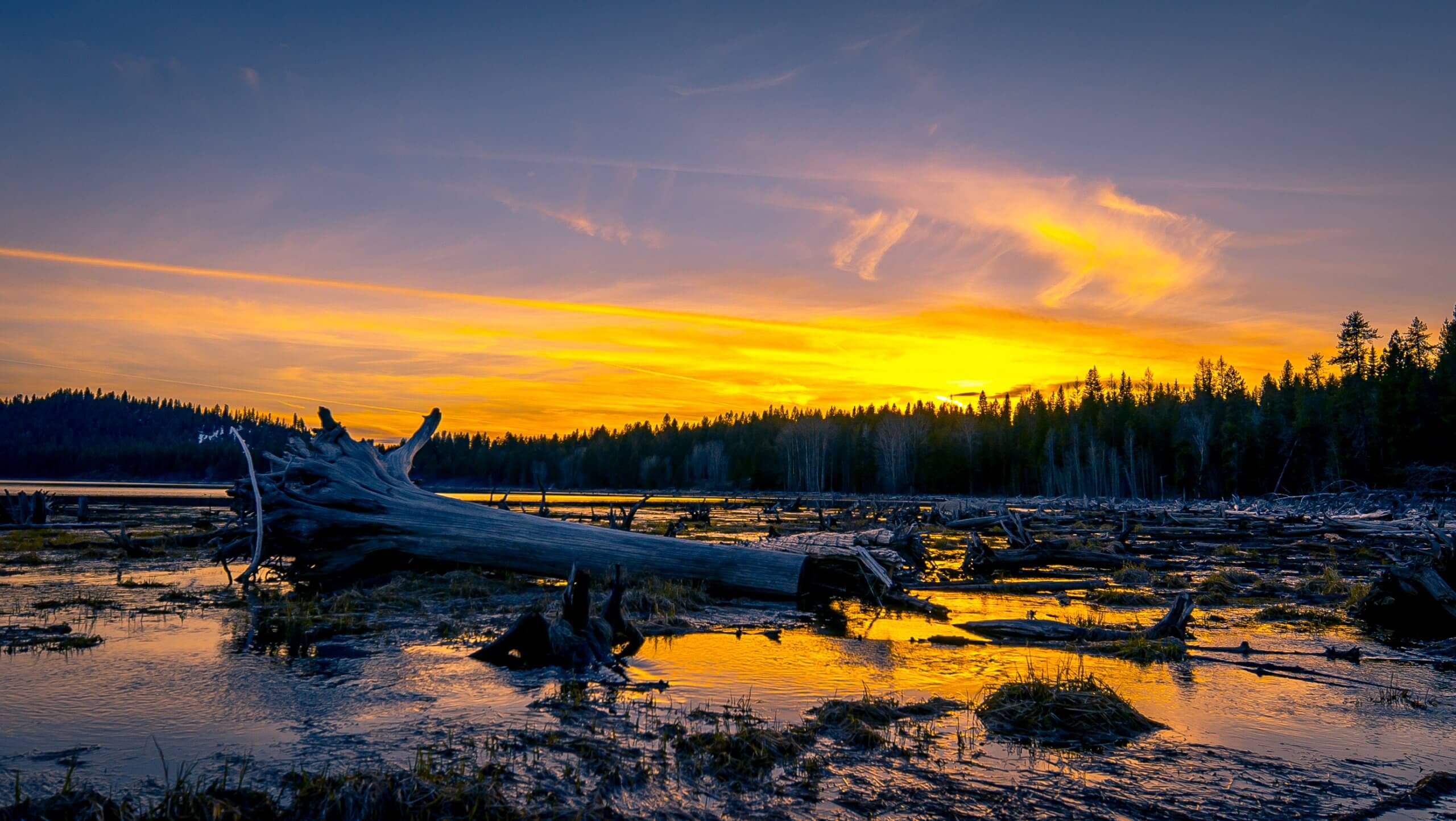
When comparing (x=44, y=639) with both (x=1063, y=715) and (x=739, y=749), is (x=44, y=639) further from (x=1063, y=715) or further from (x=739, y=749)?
(x=1063, y=715)

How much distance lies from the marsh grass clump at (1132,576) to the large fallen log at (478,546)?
300 inches

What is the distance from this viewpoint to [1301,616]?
13.3 metres

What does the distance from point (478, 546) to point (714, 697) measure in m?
8.30

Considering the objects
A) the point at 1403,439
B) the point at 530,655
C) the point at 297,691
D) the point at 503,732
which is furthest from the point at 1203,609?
the point at 1403,439

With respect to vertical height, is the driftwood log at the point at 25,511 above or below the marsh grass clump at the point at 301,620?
below

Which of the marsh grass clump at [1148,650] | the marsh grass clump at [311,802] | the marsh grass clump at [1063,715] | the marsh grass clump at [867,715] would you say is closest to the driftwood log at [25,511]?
the marsh grass clump at [311,802]

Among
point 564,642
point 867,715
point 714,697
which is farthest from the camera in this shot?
point 564,642

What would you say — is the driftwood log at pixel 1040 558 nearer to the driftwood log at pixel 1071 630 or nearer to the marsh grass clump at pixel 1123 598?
the marsh grass clump at pixel 1123 598

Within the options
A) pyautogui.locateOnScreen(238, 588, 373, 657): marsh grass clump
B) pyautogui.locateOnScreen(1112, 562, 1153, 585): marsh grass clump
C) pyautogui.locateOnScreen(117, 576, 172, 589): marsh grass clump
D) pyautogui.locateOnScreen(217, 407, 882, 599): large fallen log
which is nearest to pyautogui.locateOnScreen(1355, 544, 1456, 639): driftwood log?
pyautogui.locateOnScreen(1112, 562, 1153, 585): marsh grass clump

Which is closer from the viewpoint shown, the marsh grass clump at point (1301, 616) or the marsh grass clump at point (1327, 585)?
the marsh grass clump at point (1301, 616)

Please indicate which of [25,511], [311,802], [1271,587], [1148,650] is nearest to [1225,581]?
[1271,587]

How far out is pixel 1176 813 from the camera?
4859mm

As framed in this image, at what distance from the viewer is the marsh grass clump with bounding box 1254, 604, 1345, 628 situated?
12.7 metres

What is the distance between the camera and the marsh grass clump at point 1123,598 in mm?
14625
